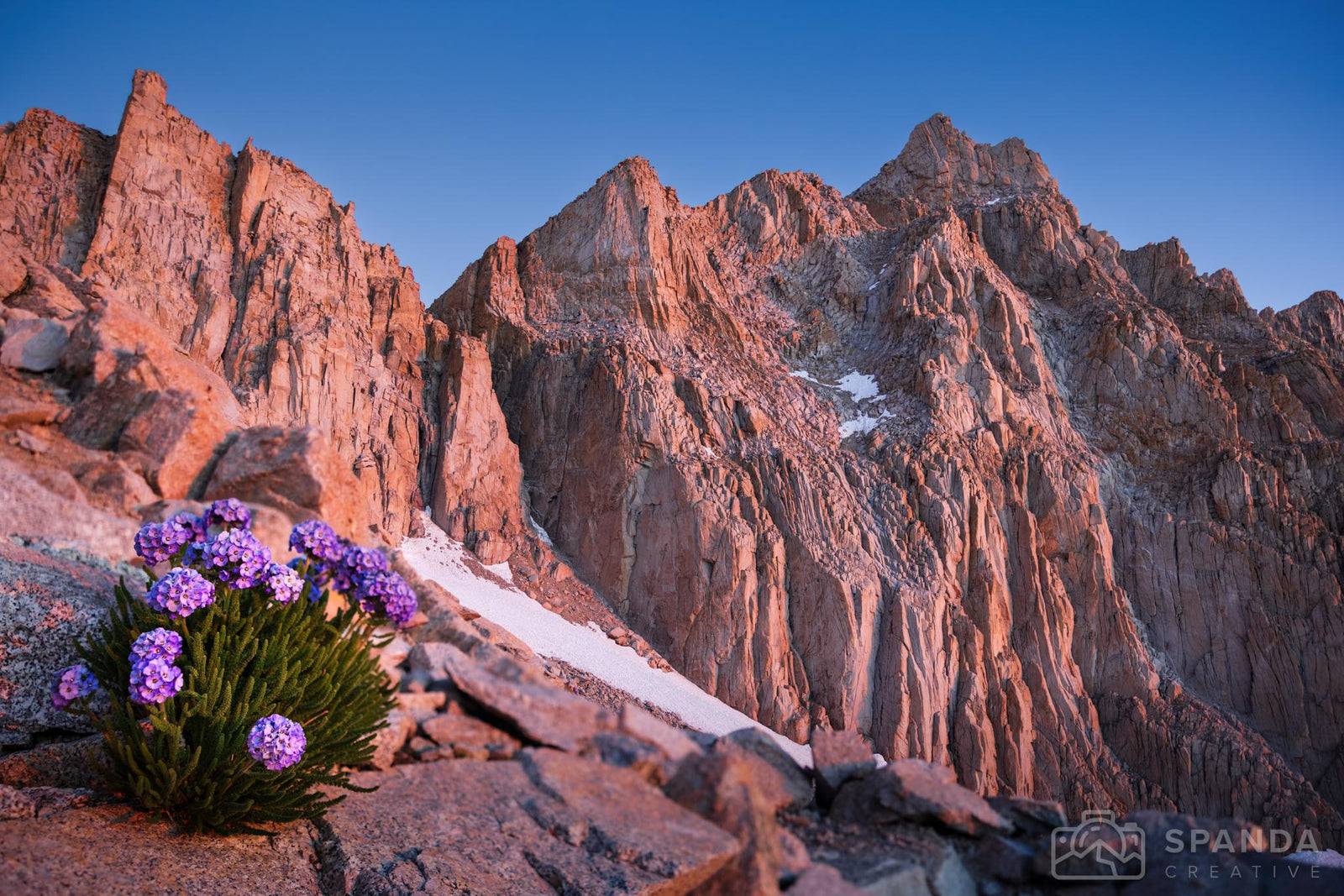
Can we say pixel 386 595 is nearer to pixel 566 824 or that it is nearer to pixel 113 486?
pixel 566 824

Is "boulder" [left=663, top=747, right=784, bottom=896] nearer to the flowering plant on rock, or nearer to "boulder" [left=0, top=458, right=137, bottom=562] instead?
the flowering plant on rock

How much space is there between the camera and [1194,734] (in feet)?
133

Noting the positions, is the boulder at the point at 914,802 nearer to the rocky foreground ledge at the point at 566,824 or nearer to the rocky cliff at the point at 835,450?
the rocky foreground ledge at the point at 566,824

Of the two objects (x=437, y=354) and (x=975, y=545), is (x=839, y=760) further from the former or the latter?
(x=437, y=354)

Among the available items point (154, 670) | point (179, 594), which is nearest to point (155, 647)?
point (154, 670)

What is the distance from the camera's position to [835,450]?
51.3 metres

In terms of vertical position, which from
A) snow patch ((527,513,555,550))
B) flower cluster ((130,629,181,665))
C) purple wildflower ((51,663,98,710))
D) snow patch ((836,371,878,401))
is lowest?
purple wildflower ((51,663,98,710))

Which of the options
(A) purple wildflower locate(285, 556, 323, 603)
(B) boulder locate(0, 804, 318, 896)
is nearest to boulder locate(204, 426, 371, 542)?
(A) purple wildflower locate(285, 556, 323, 603)

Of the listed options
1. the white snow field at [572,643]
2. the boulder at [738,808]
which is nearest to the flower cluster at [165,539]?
the boulder at [738,808]

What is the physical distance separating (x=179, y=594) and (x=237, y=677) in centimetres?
67

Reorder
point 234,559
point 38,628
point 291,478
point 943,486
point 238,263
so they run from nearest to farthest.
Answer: point 234,559
point 38,628
point 291,478
point 238,263
point 943,486

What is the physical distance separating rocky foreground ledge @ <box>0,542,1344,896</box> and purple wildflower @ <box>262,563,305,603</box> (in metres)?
1.29

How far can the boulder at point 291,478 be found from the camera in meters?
9.50

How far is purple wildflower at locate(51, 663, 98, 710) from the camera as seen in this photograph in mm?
4898
